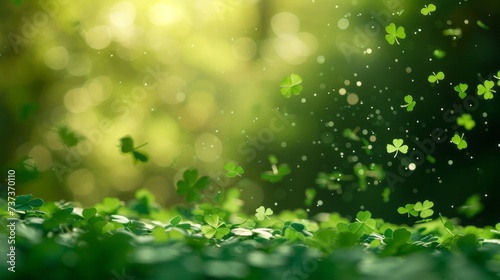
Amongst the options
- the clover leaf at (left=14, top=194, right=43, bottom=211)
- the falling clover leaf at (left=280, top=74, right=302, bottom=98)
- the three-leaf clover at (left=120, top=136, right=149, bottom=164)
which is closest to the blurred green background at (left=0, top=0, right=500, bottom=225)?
the falling clover leaf at (left=280, top=74, right=302, bottom=98)

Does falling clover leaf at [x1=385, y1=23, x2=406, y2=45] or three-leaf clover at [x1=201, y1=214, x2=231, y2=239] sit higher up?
falling clover leaf at [x1=385, y1=23, x2=406, y2=45]

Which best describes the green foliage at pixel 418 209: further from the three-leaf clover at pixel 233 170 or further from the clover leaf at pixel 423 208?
the three-leaf clover at pixel 233 170

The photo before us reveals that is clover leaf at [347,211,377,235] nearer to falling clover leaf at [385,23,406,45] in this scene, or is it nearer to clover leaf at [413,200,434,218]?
clover leaf at [413,200,434,218]

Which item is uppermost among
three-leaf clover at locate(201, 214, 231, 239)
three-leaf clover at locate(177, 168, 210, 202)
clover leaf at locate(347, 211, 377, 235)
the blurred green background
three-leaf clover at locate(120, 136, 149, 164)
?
the blurred green background

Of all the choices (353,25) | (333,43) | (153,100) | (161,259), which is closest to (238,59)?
(153,100)

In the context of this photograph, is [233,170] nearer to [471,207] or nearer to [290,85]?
[290,85]

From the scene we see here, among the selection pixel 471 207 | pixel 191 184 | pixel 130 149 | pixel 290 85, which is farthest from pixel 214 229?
pixel 471 207

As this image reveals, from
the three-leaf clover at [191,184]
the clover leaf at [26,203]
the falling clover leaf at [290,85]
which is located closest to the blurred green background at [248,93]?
the falling clover leaf at [290,85]

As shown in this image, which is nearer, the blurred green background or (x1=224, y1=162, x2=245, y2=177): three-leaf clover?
(x1=224, y1=162, x2=245, y2=177): three-leaf clover
